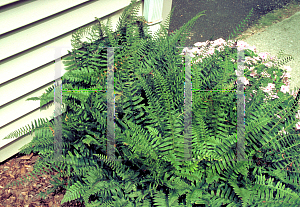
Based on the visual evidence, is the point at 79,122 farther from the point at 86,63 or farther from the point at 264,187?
the point at 264,187

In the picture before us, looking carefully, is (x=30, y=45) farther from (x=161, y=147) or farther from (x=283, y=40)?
(x=283, y=40)

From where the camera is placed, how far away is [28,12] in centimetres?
181

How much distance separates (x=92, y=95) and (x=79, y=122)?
226 mm

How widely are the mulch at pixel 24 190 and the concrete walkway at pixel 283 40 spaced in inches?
135

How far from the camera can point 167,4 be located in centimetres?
295

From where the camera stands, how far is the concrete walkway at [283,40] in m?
3.73

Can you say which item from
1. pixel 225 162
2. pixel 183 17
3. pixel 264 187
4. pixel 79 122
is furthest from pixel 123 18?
pixel 183 17

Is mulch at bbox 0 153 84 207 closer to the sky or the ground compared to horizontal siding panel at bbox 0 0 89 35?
closer to the ground

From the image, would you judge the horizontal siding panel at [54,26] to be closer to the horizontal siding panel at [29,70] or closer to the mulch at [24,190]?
the horizontal siding panel at [29,70]

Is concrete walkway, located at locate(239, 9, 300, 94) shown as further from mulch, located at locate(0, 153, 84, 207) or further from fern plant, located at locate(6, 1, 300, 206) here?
mulch, located at locate(0, 153, 84, 207)

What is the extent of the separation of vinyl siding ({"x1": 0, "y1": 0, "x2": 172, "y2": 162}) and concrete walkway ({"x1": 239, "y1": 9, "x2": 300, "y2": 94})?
269cm

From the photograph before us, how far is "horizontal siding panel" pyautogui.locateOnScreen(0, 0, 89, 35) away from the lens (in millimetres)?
1711

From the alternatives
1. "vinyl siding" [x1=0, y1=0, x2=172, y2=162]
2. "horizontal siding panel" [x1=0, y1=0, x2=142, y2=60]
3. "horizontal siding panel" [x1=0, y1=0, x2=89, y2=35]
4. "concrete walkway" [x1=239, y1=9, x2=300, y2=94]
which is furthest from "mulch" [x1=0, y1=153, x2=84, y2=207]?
"concrete walkway" [x1=239, y1=9, x2=300, y2=94]

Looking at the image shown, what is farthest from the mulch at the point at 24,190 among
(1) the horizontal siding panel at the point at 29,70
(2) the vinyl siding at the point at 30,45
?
(1) the horizontal siding panel at the point at 29,70
